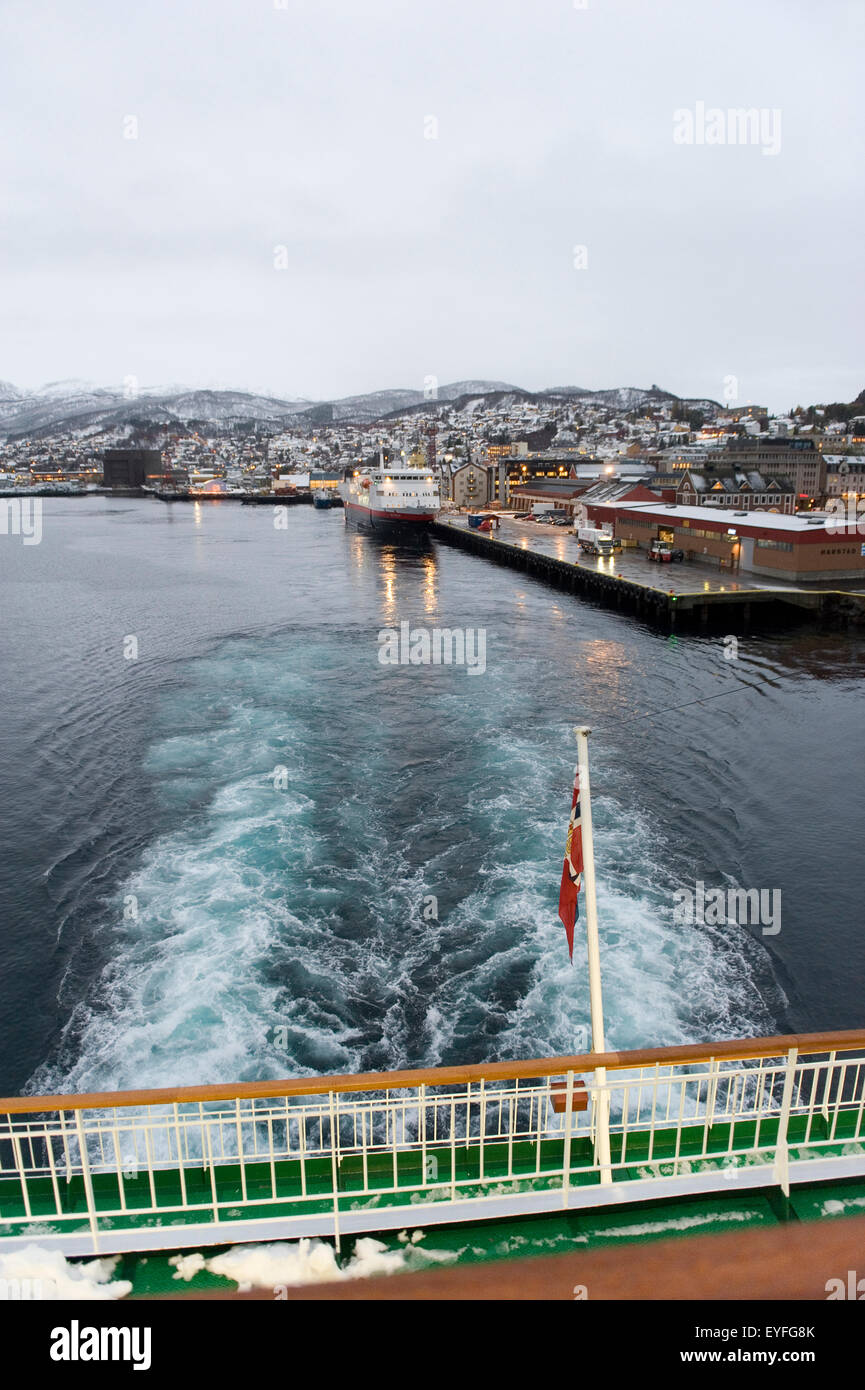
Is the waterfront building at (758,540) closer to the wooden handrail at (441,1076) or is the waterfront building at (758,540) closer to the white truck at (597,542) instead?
the white truck at (597,542)

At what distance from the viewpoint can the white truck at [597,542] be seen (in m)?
61.9

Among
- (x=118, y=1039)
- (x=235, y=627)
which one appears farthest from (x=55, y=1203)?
(x=235, y=627)

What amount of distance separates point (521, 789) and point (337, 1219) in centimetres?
1567

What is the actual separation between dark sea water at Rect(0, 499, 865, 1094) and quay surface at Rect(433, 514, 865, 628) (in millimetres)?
6066

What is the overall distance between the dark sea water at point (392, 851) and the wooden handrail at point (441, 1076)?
6955mm

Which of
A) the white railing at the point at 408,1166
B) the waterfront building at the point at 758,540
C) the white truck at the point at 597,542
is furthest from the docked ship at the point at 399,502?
the white railing at the point at 408,1166

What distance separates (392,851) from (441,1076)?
12.5 metres

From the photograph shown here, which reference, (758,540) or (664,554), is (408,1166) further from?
(664,554)

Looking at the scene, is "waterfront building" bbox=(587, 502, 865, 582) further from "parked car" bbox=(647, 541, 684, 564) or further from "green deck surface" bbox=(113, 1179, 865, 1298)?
"green deck surface" bbox=(113, 1179, 865, 1298)

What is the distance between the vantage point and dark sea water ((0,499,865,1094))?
12.3m

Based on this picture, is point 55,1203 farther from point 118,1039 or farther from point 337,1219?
point 118,1039

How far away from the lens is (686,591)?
146 feet

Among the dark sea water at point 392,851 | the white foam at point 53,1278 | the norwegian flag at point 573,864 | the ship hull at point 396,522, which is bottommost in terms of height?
the dark sea water at point 392,851

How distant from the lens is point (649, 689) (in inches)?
1214
